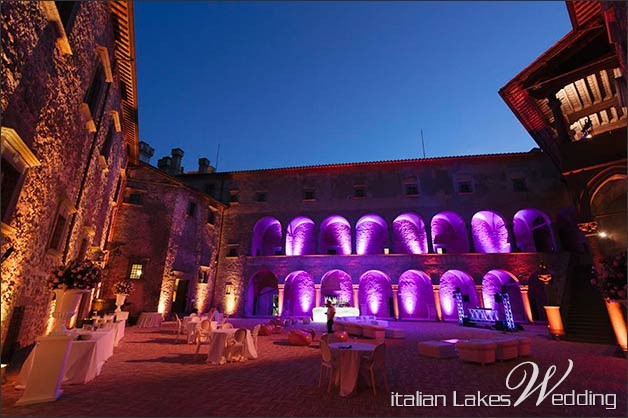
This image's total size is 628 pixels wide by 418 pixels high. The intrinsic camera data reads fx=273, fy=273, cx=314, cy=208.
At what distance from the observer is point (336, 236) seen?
23.7 metres

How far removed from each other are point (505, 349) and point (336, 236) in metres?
16.0

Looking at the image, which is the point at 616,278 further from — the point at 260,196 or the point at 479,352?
the point at 260,196

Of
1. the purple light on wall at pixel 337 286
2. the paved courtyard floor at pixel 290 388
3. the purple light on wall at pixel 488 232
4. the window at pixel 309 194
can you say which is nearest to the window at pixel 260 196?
the window at pixel 309 194

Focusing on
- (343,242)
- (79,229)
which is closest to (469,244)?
(343,242)

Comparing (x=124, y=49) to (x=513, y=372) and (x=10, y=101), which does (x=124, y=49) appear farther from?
(x=513, y=372)

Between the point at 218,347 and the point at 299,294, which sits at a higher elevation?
the point at 299,294

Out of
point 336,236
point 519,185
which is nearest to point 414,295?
Answer: point 336,236

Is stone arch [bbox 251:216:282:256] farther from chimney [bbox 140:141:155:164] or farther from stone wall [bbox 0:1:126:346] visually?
stone wall [bbox 0:1:126:346]

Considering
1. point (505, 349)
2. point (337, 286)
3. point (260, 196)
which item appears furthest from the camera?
point (260, 196)

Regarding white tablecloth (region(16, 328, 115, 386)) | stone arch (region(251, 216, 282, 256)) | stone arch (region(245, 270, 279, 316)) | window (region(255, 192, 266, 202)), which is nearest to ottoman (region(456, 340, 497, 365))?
white tablecloth (region(16, 328, 115, 386))

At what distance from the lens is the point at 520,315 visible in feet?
69.8

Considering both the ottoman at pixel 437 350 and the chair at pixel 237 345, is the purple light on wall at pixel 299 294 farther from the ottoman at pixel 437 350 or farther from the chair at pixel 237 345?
the chair at pixel 237 345

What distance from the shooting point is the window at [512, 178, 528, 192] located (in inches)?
797

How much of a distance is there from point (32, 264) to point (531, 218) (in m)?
28.0
